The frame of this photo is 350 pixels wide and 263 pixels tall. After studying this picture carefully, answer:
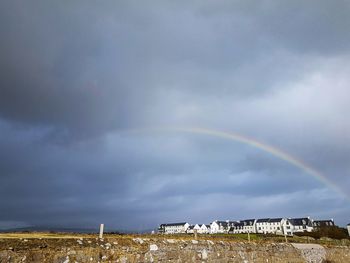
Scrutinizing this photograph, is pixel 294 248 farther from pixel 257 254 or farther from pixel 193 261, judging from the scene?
A: pixel 193 261

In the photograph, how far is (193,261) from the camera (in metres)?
8.90

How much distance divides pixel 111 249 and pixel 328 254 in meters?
11.7

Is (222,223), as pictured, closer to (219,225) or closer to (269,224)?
(219,225)

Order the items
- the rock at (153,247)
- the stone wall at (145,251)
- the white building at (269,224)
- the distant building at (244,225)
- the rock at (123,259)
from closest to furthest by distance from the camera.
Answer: the stone wall at (145,251), the rock at (123,259), the rock at (153,247), the white building at (269,224), the distant building at (244,225)

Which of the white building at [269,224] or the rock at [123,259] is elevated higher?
the white building at [269,224]

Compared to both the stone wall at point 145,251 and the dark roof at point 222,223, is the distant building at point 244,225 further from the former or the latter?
the stone wall at point 145,251

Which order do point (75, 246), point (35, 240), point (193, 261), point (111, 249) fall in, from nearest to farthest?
point (35, 240) → point (75, 246) → point (111, 249) → point (193, 261)

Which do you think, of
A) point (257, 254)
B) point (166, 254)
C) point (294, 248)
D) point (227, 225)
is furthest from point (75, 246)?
point (227, 225)

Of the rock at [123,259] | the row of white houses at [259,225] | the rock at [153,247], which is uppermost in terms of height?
the row of white houses at [259,225]

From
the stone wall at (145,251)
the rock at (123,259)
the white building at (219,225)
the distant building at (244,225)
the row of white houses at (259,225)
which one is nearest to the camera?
the stone wall at (145,251)

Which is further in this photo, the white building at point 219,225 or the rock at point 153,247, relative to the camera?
the white building at point 219,225

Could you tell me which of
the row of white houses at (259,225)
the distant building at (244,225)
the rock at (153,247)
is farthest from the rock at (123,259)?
the distant building at (244,225)

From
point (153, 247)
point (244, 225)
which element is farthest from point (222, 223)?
point (153, 247)

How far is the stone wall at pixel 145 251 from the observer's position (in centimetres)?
604
